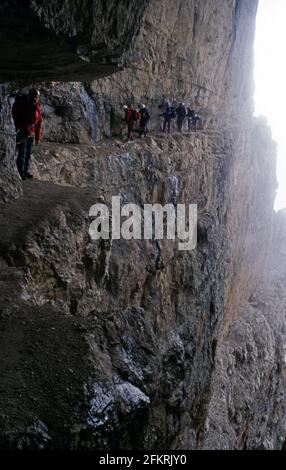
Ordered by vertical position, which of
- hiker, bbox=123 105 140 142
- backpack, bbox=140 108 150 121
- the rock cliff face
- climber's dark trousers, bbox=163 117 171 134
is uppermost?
climber's dark trousers, bbox=163 117 171 134

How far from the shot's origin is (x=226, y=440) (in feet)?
92.9

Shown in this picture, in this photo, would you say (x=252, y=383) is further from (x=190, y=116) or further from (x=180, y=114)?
(x=180, y=114)

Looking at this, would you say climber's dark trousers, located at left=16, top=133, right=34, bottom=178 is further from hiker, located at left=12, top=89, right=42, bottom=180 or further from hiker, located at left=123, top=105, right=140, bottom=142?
hiker, located at left=123, top=105, right=140, bottom=142

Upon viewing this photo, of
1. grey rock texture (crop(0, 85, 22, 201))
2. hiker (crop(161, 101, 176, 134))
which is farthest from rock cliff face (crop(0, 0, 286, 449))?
hiker (crop(161, 101, 176, 134))

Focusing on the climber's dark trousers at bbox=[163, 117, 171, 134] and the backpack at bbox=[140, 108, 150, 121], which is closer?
the backpack at bbox=[140, 108, 150, 121]

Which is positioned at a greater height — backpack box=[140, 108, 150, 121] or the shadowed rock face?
backpack box=[140, 108, 150, 121]

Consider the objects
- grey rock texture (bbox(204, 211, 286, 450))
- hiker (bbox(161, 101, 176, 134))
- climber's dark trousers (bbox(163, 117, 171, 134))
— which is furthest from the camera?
grey rock texture (bbox(204, 211, 286, 450))

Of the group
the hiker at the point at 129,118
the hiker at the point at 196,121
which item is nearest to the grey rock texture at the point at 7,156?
the hiker at the point at 129,118

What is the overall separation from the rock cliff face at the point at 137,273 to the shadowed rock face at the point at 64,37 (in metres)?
0.06

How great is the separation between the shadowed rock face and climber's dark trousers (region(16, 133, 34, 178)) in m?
1.83

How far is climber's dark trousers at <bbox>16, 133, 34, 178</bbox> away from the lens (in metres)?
10.8

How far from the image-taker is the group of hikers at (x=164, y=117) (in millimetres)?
19250

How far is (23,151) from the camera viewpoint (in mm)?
10945

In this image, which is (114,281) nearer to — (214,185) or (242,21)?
(214,185)
